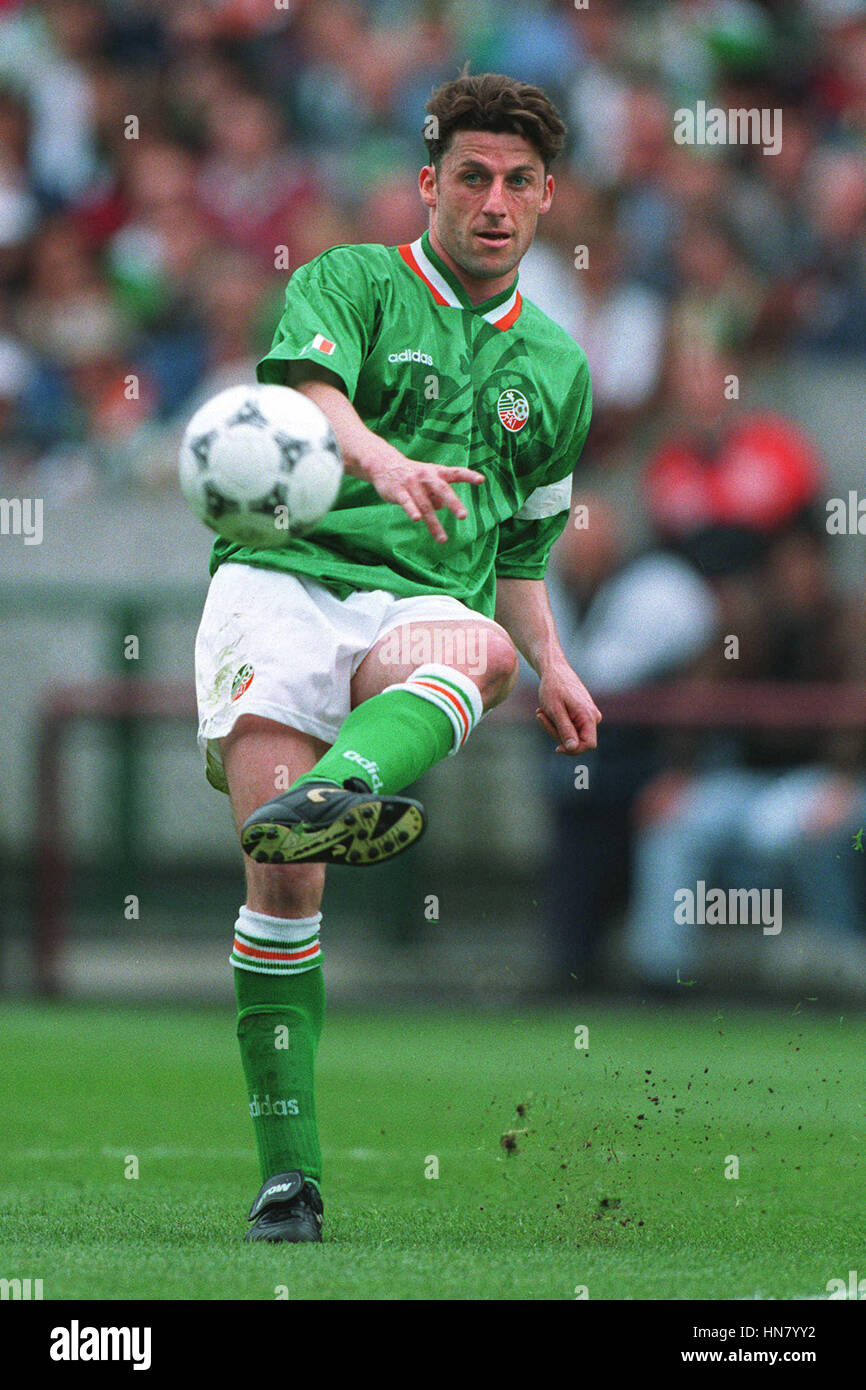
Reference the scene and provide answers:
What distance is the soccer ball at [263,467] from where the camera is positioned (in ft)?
14.4

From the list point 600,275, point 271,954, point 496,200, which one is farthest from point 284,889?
point 600,275

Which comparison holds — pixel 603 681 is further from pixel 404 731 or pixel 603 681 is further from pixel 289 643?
pixel 404 731

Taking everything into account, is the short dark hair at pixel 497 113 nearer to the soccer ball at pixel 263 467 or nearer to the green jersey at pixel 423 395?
the green jersey at pixel 423 395

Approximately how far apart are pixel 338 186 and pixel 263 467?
8.51 metres

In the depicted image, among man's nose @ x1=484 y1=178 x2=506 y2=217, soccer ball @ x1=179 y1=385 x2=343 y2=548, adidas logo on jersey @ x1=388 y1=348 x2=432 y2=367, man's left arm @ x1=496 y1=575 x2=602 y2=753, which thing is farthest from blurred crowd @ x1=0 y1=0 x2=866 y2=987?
soccer ball @ x1=179 y1=385 x2=343 y2=548

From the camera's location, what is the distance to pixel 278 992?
16.0ft

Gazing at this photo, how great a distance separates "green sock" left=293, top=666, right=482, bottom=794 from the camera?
4.37 m

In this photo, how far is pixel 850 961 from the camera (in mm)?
9945

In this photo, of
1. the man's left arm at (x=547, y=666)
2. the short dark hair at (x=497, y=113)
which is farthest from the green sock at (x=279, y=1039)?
the short dark hair at (x=497, y=113)

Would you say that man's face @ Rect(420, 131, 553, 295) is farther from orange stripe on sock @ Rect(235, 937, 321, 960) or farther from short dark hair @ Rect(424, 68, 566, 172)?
orange stripe on sock @ Rect(235, 937, 321, 960)

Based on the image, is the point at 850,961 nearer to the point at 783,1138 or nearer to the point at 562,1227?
the point at 783,1138

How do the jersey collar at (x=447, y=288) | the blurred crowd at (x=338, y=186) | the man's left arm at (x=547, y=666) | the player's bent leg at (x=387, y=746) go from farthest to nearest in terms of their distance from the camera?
the blurred crowd at (x=338, y=186) → the man's left arm at (x=547, y=666) → the jersey collar at (x=447, y=288) → the player's bent leg at (x=387, y=746)

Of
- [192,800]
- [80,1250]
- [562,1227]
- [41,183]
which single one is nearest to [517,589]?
[562,1227]

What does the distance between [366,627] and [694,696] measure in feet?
19.3
